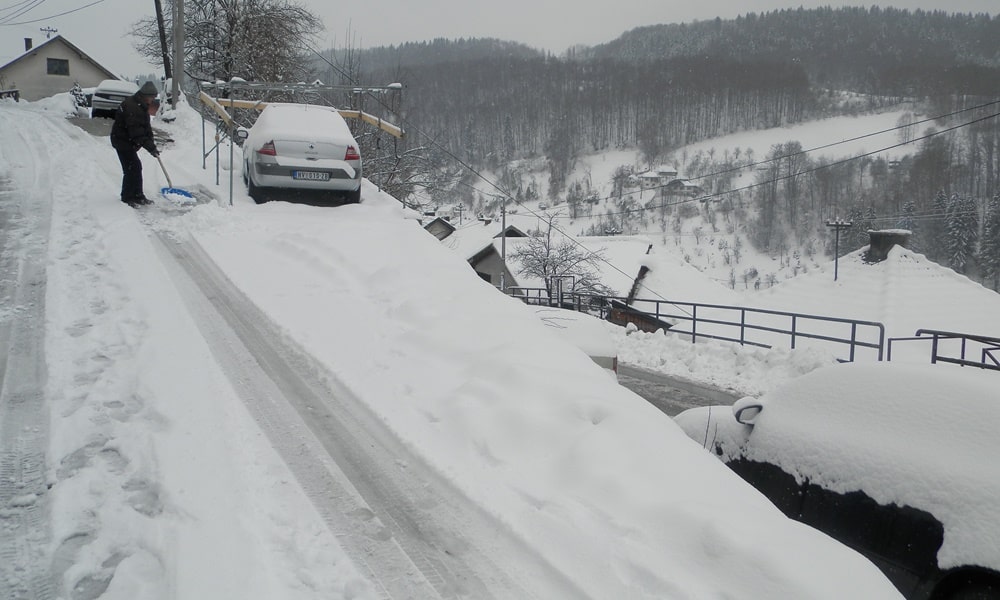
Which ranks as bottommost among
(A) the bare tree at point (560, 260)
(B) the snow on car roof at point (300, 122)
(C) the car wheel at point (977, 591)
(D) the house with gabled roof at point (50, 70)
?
(A) the bare tree at point (560, 260)

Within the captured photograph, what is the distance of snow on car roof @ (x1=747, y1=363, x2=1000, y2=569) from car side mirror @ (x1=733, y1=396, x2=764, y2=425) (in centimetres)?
8

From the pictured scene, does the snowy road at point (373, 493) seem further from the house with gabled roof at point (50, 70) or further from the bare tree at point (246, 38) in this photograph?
the house with gabled roof at point (50, 70)

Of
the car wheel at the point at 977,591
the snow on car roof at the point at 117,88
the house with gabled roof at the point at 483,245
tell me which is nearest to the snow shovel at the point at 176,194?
the car wheel at the point at 977,591

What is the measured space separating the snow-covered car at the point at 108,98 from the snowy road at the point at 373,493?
24.9 m

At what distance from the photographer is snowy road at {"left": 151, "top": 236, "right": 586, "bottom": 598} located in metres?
2.95

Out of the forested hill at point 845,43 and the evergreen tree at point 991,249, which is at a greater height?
the forested hill at point 845,43

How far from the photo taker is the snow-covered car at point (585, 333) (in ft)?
26.7

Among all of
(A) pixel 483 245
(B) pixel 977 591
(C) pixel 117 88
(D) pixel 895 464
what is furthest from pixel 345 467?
(A) pixel 483 245

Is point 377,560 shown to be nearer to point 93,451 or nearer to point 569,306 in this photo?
point 93,451

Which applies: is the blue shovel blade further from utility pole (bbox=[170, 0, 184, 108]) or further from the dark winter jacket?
utility pole (bbox=[170, 0, 184, 108])

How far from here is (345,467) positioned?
12.4ft

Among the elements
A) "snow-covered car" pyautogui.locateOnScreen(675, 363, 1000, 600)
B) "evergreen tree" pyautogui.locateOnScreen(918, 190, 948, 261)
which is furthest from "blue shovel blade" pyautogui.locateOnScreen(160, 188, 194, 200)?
"evergreen tree" pyautogui.locateOnScreen(918, 190, 948, 261)

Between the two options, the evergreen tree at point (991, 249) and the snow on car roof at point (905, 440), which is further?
the evergreen tree at point (991, 249)

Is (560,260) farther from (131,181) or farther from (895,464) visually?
(895,464)
